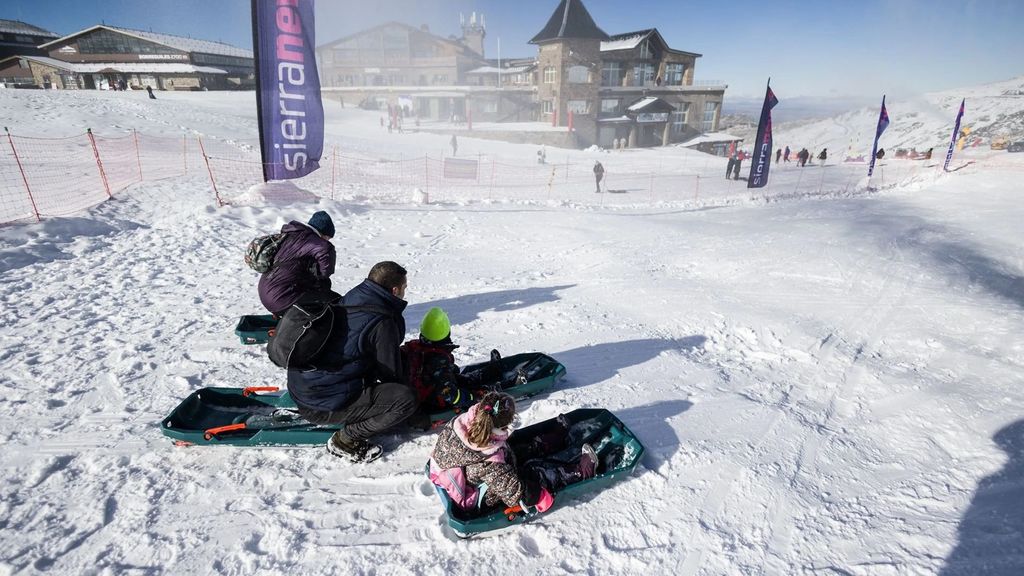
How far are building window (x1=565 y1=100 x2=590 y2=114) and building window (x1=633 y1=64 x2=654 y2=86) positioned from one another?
232 inches

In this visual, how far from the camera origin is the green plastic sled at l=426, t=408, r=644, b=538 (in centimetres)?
287

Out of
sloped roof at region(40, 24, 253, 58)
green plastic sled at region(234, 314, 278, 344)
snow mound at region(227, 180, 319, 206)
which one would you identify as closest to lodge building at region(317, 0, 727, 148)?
sloped roof at region(40, 24, 253, 58)

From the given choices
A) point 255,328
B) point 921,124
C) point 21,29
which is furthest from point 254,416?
point 921,124

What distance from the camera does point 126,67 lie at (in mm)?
38750

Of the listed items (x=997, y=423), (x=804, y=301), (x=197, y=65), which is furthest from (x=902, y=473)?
(x=197, y=65)

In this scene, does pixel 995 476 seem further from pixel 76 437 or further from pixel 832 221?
pixel 832 221

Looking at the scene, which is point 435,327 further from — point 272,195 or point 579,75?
point 579,75

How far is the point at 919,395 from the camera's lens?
4758mm

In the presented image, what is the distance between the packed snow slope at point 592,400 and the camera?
292 centimetres

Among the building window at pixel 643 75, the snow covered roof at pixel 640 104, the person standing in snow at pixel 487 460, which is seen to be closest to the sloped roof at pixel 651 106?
the snow covered roof at pixel 640 104

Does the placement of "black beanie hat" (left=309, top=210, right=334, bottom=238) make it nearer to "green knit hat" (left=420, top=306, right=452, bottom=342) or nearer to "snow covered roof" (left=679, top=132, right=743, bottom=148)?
"green knit hat" (left=420, top=306, right=452, bottom=342)

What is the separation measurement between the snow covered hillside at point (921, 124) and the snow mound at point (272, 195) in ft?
150

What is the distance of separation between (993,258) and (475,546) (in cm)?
1221

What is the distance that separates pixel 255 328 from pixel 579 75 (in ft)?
131
